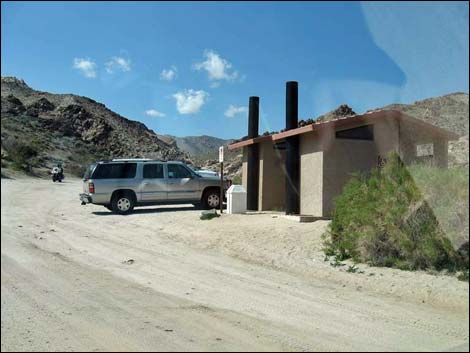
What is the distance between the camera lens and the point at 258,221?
14531mm

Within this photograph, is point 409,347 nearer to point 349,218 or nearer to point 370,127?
point 349,218

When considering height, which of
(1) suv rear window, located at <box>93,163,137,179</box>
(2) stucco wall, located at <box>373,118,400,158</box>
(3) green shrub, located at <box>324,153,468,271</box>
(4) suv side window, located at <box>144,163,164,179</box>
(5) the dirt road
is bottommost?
(5) the dirt road

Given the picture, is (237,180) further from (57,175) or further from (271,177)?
(57,175)

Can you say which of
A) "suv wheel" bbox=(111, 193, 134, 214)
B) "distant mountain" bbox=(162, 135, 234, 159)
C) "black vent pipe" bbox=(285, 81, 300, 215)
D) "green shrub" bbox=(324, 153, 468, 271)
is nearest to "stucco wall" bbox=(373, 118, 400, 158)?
"black vent pipe" bbox=(285, 81, 300, 215)

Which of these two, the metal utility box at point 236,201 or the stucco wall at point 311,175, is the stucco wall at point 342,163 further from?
the metal utility box at point 236,201

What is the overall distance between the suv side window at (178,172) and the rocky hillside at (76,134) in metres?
12.0

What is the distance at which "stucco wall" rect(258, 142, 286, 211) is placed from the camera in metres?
18.7

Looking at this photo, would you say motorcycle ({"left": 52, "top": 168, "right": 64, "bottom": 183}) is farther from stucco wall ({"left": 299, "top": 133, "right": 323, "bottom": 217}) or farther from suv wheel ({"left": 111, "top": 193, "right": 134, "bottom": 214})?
suv wheel ({"left": 111, "top": 193, "right": 134, "bottom": 214})

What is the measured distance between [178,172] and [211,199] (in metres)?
1.89

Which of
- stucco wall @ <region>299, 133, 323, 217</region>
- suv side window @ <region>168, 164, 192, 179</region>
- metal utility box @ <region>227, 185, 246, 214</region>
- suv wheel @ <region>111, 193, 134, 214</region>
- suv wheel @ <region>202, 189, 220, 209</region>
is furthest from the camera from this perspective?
suv wheel @ <region>202, 189, 220, 209</region>

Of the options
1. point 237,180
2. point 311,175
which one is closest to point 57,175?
point 311,175

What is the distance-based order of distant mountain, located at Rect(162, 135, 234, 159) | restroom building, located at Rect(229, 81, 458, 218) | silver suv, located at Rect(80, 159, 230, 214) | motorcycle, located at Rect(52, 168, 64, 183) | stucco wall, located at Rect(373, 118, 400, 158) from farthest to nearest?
silver suv, located at Rect(80, 159, 230, 214) < restroom building, located at Rect(229, 81, 458, 218) < stucco wall, located at Rect(373, 118, 400, 158) < motorcycle, located at Rect(52, 168, 64, 183) < distant mountain, located at Rect(162, 135, 234, 159)

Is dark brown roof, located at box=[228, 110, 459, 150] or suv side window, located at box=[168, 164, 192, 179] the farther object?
suv side window, located at box=[168, 164, 192, 179]

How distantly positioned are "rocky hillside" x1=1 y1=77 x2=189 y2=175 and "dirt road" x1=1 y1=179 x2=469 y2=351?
33cm
